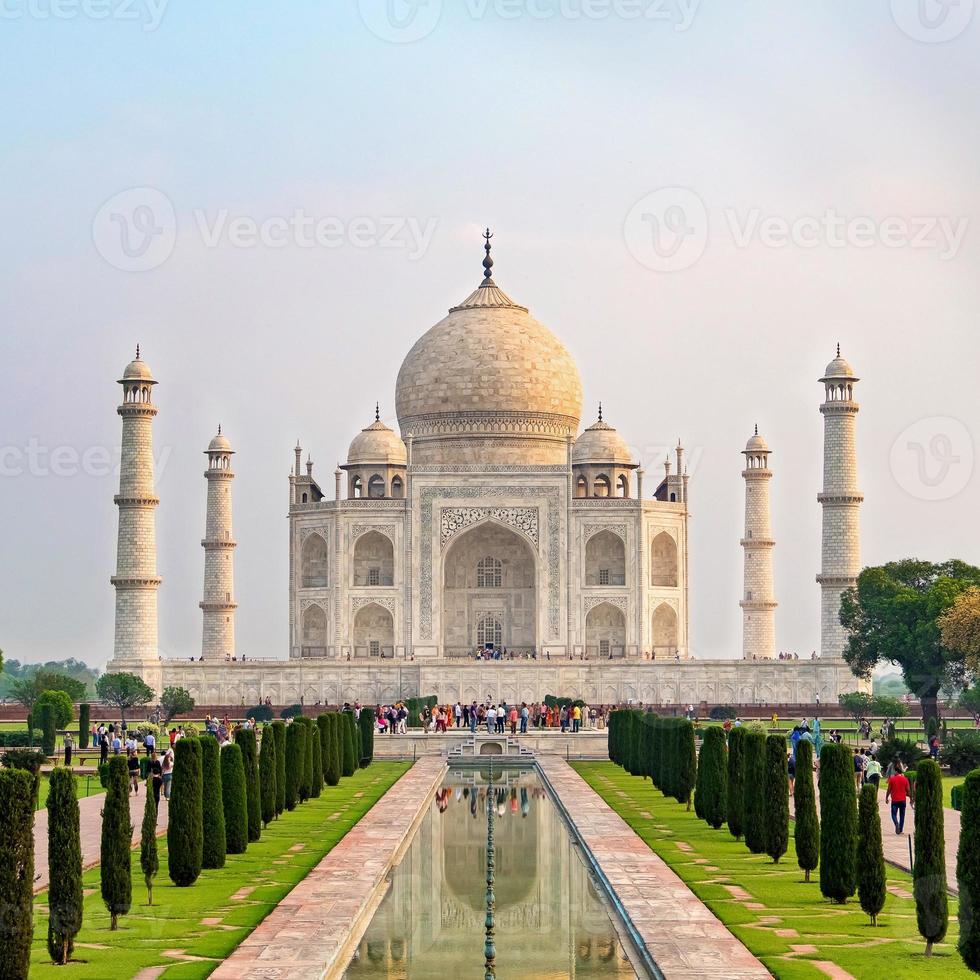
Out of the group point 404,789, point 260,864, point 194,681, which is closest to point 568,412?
point 194,681

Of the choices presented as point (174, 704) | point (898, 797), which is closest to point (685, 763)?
point (898, 797)

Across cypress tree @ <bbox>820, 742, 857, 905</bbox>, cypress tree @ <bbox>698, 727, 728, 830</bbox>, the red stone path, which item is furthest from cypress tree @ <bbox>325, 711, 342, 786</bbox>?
cypress tree @ <bbox>820, 742, 857, 905</bbox>

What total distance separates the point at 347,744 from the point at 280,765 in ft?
19.9

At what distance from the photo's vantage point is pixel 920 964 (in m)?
10.8

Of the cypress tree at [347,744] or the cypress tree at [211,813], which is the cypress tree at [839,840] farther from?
the cypress tree at [347,744]

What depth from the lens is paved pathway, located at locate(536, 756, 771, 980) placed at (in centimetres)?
1060

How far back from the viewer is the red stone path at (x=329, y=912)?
10.7 metres

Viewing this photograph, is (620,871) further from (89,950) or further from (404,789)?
(404,789)

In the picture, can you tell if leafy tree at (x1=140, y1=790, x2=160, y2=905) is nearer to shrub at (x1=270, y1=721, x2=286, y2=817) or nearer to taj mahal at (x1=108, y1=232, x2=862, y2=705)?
shrub at (x1=270, y1=721, x2=286, y2=817)

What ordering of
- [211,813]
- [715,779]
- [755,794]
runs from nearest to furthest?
[211,813], [755,794], [715,779]

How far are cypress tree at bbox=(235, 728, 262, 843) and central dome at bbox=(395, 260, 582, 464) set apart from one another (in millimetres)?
26798

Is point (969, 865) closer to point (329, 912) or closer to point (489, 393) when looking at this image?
point (329, 912)

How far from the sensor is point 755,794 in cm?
1594

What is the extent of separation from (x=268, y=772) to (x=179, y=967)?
761 cm
